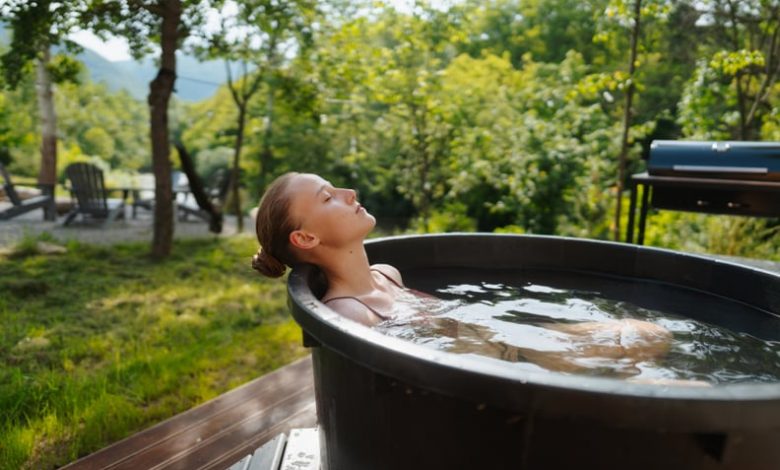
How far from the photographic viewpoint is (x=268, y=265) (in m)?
1.65

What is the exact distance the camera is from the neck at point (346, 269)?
63.1 inches

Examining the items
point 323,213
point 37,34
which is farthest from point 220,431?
point 37,34

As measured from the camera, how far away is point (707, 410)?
2.17 ft

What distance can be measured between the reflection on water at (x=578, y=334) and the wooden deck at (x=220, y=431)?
62 centimetres

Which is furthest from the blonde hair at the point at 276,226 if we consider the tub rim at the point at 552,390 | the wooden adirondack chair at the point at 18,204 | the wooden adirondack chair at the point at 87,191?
the wooden adirondack chair at the point at 87,191

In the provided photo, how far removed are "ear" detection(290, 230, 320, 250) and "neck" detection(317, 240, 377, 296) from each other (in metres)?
0.06

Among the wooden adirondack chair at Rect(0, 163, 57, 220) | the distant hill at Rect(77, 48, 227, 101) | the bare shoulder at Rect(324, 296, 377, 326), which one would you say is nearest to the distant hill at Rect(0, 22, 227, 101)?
the distant hill at Rect(77, 48, 227, 101)

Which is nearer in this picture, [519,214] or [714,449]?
[714,449]

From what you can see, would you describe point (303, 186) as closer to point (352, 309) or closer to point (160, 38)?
point (352, 309)

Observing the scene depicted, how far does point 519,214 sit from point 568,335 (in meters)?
5.59

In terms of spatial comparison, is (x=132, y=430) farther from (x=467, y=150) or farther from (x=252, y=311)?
(x=467, y=150)

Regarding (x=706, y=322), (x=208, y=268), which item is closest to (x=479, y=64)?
(x=208, y=268)

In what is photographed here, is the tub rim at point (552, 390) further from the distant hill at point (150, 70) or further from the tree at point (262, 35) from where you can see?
the tree at point (262, 35)

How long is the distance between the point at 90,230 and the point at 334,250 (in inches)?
241
